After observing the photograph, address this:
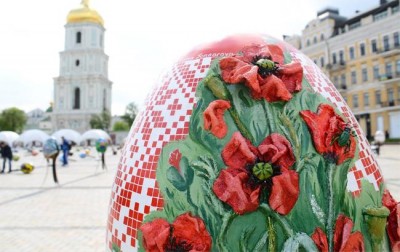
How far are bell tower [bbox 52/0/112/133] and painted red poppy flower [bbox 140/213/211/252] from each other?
64.5m

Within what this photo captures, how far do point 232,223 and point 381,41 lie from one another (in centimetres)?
3455

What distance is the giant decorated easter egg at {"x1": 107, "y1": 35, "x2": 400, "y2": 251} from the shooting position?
1421 millimetres

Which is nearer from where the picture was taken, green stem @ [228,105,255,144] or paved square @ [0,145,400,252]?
green stem @ [228,105,255,144]

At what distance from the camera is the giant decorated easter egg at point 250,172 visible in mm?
1421

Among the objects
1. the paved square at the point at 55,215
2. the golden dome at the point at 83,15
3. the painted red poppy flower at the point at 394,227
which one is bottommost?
the paved square at the point at 55,215

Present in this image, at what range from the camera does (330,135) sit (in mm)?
1576

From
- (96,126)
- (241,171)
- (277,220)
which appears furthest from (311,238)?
(96,126)

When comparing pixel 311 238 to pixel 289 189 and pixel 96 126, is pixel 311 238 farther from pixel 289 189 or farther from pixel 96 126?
pixel 96 126

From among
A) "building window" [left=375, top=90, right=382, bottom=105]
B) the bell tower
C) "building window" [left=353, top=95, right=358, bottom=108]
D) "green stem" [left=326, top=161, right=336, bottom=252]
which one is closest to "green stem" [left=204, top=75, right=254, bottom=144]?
"green stem" [left=326, top=161, right=336, bottom=252]

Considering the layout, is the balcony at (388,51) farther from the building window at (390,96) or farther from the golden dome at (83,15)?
the golden dome at (83,15)

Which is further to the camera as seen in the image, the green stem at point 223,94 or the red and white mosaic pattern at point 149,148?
the red and white mosaic pattern at point 149,148

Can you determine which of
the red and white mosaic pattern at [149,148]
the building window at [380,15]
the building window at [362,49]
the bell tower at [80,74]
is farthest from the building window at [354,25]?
the bell tower at [80,74]

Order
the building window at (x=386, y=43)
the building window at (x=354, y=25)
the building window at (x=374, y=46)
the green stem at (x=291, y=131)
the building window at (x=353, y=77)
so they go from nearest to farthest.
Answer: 1. the green stem at (x=291, y=131)
2. the building window at (x=386, y=43)
3. the building window at (x=374, y=46)
4. the building window at (x=354, y=25)
5. the building window at (x=353, y=77)

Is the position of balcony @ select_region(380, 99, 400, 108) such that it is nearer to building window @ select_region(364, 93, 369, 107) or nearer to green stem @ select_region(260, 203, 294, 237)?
building window @ select_region(364, 93, 369, 107)
